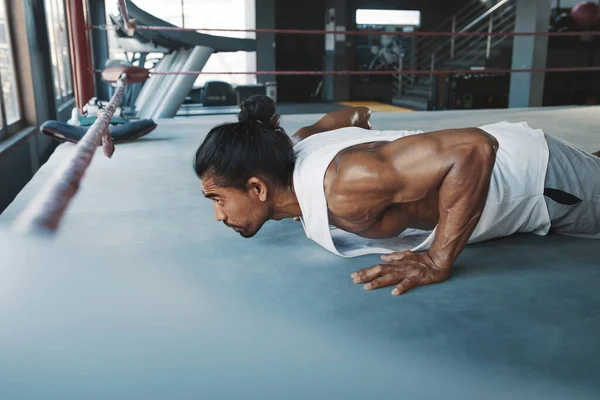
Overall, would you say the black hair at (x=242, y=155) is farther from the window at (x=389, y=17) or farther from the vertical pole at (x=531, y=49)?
the window at (x=389, y=17)

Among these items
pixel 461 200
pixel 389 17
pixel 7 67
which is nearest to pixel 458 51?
pixel 389 17

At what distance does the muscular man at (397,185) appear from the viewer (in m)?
1.00

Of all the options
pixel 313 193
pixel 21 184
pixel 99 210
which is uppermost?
pixel 313 193

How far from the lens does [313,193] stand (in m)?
1.04

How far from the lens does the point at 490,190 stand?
1159 mm

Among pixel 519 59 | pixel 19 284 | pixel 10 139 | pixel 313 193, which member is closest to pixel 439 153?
pixel 313 193

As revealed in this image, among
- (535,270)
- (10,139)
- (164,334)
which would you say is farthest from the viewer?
(10,139)

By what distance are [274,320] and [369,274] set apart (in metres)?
0.24

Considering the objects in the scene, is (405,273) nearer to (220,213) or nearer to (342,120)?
(220,213)

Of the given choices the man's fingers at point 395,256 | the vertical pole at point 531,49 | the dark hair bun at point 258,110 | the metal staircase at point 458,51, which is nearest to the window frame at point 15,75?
the dark hair bun at point 258,110

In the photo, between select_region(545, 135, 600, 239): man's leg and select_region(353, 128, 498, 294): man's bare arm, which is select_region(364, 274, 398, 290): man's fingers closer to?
select_region(353, 128, 498, 294): man's bare arm

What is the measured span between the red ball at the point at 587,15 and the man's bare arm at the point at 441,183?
6625 millimetres

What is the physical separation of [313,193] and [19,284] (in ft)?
1.94

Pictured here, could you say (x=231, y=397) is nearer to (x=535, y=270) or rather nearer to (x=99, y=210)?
(x=535, y=270)
